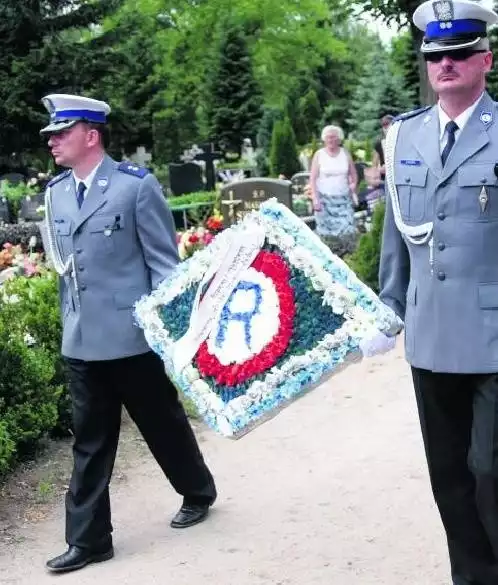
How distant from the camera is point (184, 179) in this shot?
774 inches

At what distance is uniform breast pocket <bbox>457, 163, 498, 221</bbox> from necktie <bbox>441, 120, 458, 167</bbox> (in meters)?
0.09

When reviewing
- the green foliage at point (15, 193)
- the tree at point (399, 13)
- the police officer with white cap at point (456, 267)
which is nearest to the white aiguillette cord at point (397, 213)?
the police officer with white cap at point (456, 267)

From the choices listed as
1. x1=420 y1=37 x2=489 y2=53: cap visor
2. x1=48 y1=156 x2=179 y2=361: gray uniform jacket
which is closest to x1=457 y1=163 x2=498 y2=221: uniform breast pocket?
x1=420 y1=37 x2=489 y2=53: cap visor

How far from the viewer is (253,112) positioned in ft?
115

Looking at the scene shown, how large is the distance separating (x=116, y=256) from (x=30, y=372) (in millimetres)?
1493

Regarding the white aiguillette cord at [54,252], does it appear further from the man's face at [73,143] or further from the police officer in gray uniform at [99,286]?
the man's face at [73,143]

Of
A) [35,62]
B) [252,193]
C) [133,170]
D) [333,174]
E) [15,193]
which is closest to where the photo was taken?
[133,170]

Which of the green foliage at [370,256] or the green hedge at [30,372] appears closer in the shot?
the green hedge at [30,372]

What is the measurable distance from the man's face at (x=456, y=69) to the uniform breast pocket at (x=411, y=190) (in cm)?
26

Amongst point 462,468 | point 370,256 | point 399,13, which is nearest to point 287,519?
point 462,468

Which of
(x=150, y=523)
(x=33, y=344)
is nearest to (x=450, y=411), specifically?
(x=150, y=523)

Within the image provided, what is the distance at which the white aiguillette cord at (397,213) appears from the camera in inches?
123

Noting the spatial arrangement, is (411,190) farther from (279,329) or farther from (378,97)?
(378,97)

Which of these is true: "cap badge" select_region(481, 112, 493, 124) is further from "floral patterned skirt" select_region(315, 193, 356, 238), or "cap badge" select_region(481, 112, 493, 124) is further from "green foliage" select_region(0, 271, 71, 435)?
"floral patterned skirt" select_region(315, 193, 356, 238)
